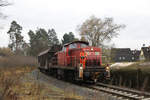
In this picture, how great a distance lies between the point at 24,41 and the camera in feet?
219

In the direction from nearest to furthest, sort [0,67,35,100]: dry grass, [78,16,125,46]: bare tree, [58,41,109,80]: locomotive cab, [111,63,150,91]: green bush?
1. [0,67,35,100]: dry grass
2. [111,63,150,91]: green bush
3. [58,41,109,80]: locomotive cab
4. [78,16,125,46]: bare tree

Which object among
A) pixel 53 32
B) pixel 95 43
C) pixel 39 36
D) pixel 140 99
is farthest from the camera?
pixel 53 32

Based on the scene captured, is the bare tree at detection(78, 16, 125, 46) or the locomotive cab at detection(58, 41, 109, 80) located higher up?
the bare tree at detection(78, 16, 125, 46)

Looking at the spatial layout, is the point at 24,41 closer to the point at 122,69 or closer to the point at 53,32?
the point at 53,32

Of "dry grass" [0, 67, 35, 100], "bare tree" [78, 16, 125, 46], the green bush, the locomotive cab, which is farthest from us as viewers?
"bare tree" [78, 16, 125, 46]

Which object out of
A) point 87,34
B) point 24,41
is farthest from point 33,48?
point 87,34

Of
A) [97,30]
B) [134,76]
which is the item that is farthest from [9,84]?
[97,30]

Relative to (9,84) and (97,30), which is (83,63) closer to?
(9,84)

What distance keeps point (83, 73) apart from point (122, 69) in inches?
116

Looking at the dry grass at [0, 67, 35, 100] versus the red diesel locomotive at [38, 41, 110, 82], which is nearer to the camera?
the dry grass at [0, 67, 35, 100]

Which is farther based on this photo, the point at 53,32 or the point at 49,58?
the point at 53,32

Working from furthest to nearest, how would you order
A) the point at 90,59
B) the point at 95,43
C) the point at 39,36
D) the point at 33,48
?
the point at 39,36 < the point at 33,48 < the point at 95,43 < the point at 90,59

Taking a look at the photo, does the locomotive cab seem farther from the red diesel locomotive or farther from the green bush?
the green bush

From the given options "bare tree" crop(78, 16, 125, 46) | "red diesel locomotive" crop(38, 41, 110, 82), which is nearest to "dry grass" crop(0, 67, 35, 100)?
"red diesel locomotive" crop(38, 41, 110, 82)
